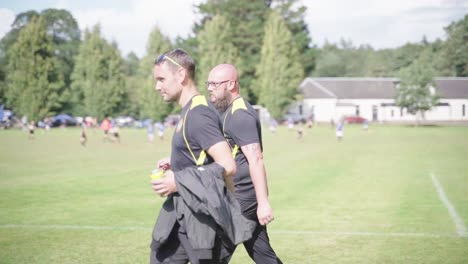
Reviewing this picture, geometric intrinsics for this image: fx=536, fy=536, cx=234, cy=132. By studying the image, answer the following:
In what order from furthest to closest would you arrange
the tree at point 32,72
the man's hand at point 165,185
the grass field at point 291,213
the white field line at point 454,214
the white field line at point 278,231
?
1. the tree at point 32,72
2. the white field line at point 454,214
3. the white field line at point 278,231
4. the grass field at point 291,213
5. the man's hand at point 165,185

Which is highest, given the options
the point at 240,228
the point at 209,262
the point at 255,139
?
the point at 255,139

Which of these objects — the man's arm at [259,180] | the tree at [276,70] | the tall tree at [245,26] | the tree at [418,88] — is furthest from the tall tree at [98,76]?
the man's arm at [259,180]

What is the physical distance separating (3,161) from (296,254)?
18.2 m

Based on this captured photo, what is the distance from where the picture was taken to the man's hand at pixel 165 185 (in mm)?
3820

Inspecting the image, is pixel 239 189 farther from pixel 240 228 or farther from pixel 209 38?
pixel 209 38

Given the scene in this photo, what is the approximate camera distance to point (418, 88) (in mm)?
65938

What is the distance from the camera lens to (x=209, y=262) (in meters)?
4.17

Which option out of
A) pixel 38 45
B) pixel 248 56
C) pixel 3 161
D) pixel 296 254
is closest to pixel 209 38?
pixel 248 56

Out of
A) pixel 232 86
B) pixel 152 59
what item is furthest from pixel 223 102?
pixel 152 59

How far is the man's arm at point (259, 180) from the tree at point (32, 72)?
68.7 m

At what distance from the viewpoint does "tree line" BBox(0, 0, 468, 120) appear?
68.6m

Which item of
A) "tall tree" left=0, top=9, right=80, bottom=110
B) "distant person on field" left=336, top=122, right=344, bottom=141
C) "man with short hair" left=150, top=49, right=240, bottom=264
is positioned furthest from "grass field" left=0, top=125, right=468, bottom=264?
"tall tree" left=0, top=9, right=80, bottom=110

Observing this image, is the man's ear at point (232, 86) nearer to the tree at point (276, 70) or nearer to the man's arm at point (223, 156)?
the man's arm at point (223, 156)

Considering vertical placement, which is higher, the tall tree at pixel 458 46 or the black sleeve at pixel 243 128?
the tall tree at pixel 458 46
